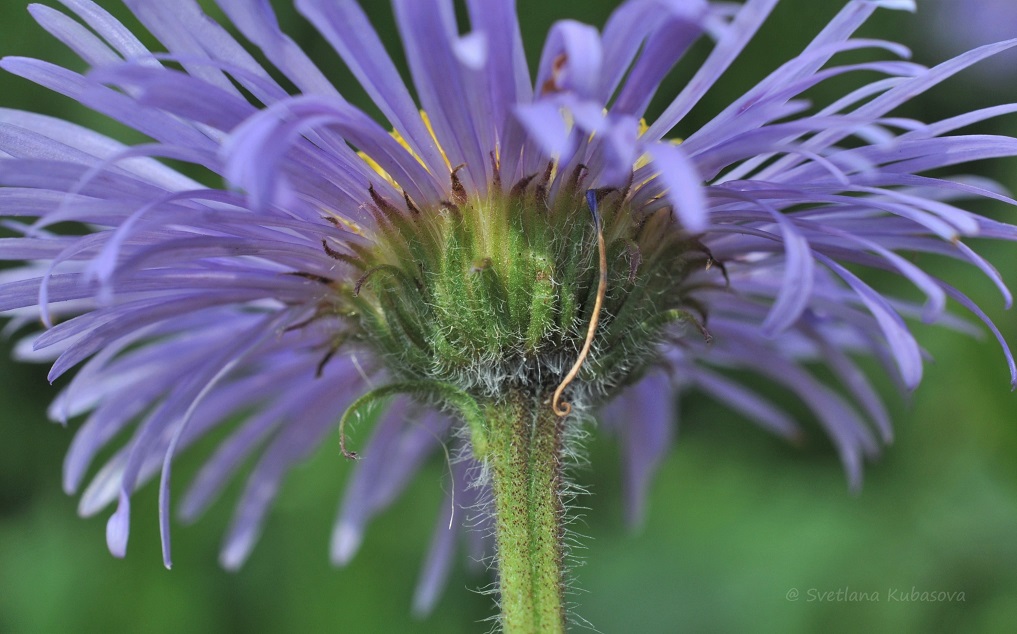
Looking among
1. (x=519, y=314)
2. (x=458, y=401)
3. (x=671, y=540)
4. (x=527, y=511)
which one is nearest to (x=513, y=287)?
(x=519, y=314)

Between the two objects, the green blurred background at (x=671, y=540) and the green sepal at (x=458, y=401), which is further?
the green blurred background at (x=671, y=540)

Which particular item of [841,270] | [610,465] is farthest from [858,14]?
[610,465]

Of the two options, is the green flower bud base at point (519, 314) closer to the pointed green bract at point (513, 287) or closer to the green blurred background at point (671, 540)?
the pointed green bract at point (513, 287)

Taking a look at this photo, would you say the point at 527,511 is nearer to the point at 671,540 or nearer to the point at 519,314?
the point at 519,314

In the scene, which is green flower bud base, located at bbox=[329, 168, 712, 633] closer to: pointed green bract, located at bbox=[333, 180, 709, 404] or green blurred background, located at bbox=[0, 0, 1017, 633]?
pointed green bract, located at bbox=[333, 180, 709, 404]

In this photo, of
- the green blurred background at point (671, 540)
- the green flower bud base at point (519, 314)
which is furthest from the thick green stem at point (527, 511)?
the green blurred background at point (671, 540)

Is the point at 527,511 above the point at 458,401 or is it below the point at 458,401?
below
